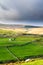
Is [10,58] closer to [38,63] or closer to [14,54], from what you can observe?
[14,54]

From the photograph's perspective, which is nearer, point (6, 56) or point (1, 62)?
point (1, 62)

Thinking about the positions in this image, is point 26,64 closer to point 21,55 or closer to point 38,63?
point 38,63

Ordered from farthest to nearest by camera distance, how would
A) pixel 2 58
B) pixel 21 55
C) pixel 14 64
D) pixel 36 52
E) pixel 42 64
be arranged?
pixel 36 52 → pixel 21 55 → pixel 2 58 → pixel 14 64 → pixel 42 64

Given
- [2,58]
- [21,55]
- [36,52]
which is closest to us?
[2,58]

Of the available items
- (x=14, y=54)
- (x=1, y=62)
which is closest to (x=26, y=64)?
(x=1, y=62)

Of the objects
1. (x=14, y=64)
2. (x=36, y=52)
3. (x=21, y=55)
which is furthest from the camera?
(x=36, y=52)

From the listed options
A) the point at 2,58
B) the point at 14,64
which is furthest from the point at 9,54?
the point at 14,64

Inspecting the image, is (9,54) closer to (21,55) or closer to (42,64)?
A: (21,55)

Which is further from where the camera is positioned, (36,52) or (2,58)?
(36,52)

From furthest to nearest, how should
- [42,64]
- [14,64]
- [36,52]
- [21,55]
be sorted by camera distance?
1. [36,52]
2. [21,55]
3. [14,64]
4. [42,64]
